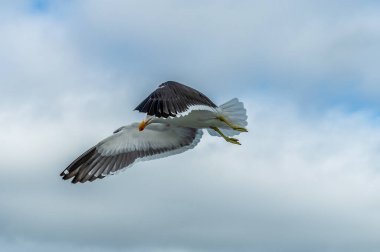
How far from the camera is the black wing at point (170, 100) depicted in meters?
19.2

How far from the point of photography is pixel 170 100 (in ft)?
65.4

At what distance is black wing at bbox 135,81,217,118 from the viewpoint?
19234 mm

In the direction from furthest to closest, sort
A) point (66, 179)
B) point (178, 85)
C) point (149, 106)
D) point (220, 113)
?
1. point (66, 179)
2. point (220, 113)
3. point (178, 85)
4. point (149, 106)

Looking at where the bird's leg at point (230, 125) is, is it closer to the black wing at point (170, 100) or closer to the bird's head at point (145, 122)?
the black wing at point (170, 100)

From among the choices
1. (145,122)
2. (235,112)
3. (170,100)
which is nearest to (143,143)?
(145,122)

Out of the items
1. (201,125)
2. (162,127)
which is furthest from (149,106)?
(162,127)

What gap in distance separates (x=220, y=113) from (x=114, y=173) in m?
4.73

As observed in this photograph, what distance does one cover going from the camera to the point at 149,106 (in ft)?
63.1

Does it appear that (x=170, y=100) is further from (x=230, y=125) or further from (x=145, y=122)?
(x=230, y=125)

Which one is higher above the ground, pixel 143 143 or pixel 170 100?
pixel 143 143

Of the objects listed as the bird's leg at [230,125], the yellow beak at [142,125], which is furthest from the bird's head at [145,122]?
the bird's leg at [230,125]

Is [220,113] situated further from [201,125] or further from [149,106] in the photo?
[149,106]

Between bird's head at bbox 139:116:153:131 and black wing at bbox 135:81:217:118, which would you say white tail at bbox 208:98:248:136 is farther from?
bird's head at bbox 139:116:153:131

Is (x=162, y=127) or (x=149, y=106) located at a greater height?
(x=162, y=127)
